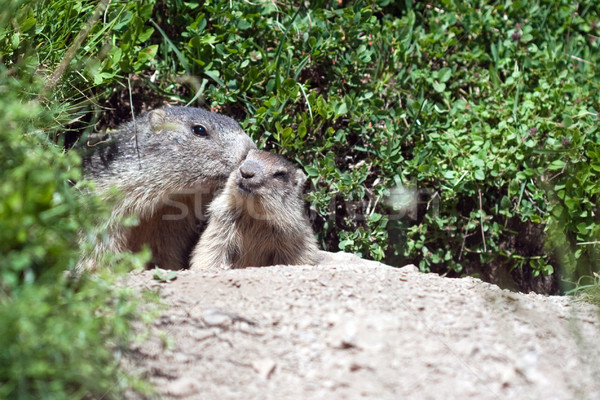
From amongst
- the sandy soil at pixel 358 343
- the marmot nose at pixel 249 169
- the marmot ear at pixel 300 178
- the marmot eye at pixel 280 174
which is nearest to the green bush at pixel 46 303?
the sandy soil at pixel 358 343

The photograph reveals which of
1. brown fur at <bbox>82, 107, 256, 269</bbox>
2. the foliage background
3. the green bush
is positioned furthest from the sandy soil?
Answer: the foliage background

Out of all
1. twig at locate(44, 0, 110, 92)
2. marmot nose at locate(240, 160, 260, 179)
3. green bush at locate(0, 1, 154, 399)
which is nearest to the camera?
green bush at locate(0, 1, 154, 399)

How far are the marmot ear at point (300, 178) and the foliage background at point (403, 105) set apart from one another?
6 cm

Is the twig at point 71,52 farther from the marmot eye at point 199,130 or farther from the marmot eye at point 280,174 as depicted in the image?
the marmot eye at point 280,174

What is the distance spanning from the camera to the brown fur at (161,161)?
4969mm

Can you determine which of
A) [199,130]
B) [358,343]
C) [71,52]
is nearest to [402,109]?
[199,130]

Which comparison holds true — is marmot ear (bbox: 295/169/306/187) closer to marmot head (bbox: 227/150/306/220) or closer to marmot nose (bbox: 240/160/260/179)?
marmot head (bbox: 227/150/306/220)

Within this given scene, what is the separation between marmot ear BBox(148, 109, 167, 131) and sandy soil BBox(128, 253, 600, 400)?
75.6 inches

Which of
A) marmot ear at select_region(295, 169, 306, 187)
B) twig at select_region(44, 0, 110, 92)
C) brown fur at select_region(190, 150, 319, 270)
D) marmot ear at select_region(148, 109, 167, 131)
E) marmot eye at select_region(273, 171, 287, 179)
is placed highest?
twig at select_region(44, 0, 110, 92)

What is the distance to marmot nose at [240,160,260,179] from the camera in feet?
15.8

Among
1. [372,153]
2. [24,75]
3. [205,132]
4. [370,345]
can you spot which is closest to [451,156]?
[372,153]

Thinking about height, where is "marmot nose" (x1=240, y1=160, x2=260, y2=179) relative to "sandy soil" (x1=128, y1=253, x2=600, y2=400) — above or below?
above

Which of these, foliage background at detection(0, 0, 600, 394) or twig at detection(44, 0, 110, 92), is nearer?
twig at detection(44, 0, 110, 92)

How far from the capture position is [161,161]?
5031 mm
